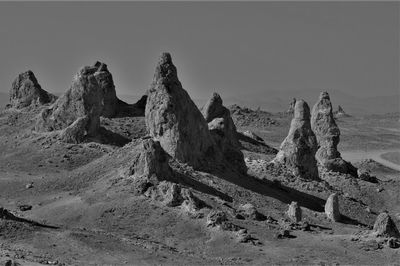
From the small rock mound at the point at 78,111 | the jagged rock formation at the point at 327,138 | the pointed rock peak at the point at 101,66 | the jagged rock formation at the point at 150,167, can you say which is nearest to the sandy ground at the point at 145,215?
the jagged rock formation at the point at 150,167

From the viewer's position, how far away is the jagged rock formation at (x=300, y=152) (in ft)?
283

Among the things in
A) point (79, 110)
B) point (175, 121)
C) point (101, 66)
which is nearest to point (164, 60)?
point (175, 121)

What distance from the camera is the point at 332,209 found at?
248ft

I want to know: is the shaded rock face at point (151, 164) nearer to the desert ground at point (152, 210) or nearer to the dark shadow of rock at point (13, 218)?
the desert ground at point (152, 210)

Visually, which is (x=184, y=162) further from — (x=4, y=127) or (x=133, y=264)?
(x=4, y=127)

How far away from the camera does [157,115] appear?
77375 millimetres

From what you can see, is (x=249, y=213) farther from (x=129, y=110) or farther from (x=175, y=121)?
(x=129, y=110)

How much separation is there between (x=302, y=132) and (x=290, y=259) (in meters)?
28.1

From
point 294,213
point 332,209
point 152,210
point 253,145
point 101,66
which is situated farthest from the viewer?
point 253,145

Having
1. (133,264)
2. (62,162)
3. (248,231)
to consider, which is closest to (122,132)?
(62,162)

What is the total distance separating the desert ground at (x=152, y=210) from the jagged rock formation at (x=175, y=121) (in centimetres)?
148

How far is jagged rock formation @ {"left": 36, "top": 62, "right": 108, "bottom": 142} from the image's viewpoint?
8719cm

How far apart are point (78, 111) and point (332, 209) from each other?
24.9m

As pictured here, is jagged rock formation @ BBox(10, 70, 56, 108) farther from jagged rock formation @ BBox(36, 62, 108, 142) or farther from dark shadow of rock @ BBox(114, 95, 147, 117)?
jagged rock formation @ BBox(36, 62, 108, 142)
